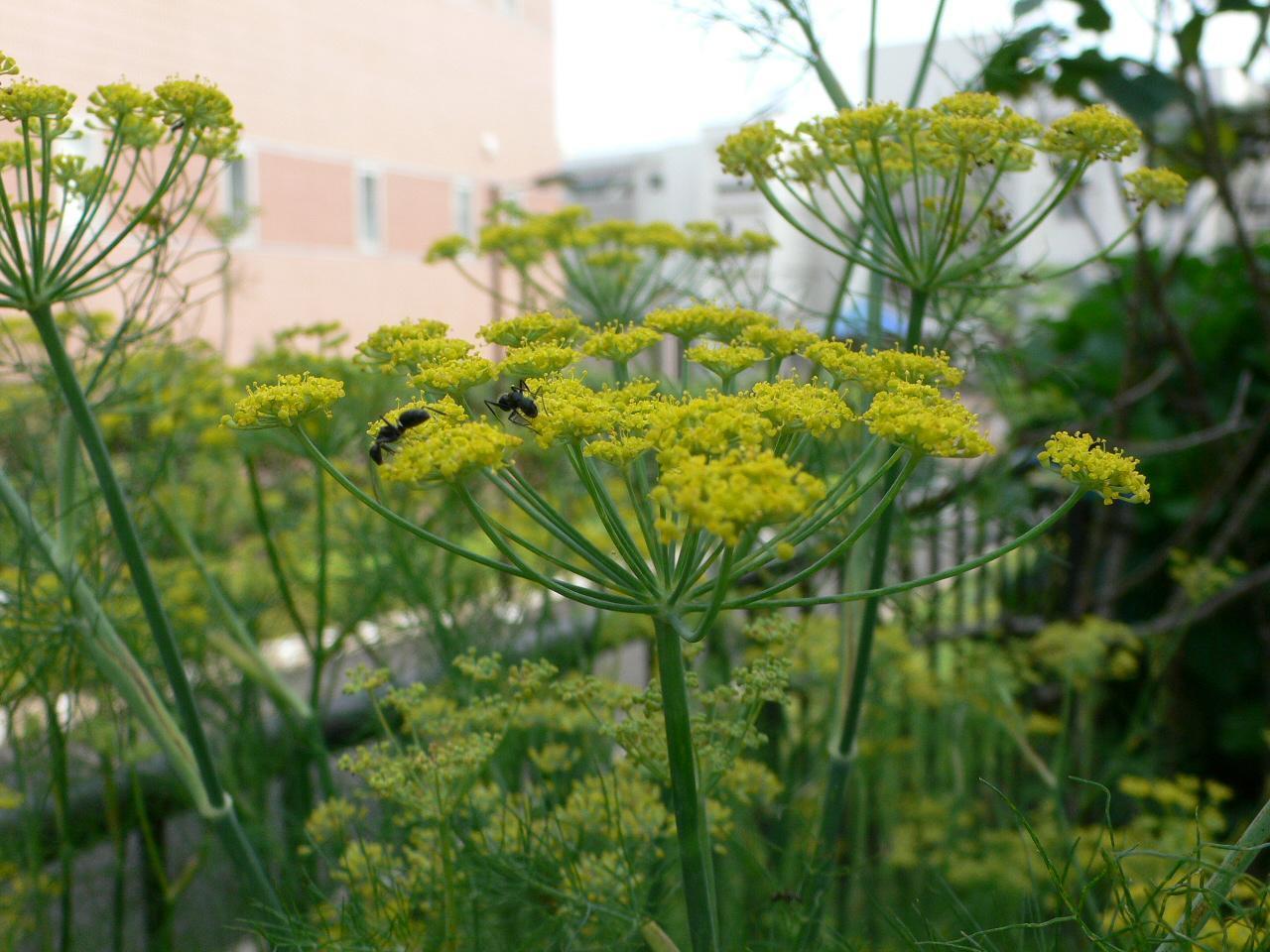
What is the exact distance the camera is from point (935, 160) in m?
1.61

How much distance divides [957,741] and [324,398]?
2154mm

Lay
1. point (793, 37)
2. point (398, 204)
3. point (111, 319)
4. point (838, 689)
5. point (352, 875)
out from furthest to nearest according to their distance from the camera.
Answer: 1. point (398, 204)
2. point (111, 319)
3. point (793, 37)
4. point (838, 689)
5. point (352, 875)

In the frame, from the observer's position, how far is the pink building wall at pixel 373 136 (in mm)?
9352

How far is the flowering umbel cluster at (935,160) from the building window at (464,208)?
12.2 m

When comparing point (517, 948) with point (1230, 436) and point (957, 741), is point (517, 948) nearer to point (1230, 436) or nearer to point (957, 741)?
point (957, 741)

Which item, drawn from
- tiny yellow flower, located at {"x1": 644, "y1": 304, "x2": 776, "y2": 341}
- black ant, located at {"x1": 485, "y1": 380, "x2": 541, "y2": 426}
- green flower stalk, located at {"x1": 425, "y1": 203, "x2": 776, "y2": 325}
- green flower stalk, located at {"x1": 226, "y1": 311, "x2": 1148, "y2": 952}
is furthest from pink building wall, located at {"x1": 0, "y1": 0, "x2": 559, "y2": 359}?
green flower stalk, located at {"x1": 226, "y1": 311, "x2": 1148, "y2": 952}

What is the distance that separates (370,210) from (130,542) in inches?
447

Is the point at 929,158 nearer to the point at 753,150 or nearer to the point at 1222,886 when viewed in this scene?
the point at 753,150

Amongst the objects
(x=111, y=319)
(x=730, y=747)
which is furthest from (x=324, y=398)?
(x=111, y=319)

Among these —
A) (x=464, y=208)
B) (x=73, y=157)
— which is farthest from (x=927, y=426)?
(x=464, y=208)

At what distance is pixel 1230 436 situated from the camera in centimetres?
379

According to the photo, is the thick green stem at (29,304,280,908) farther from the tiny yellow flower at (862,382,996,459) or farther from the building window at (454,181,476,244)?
the building window at (454,181,476,244)

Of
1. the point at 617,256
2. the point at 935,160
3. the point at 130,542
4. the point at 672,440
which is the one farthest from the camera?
the point at 617,256

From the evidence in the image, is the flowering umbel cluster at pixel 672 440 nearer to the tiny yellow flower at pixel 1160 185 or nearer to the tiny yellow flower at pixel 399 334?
the tiny yellow flower at pixel 399 334
